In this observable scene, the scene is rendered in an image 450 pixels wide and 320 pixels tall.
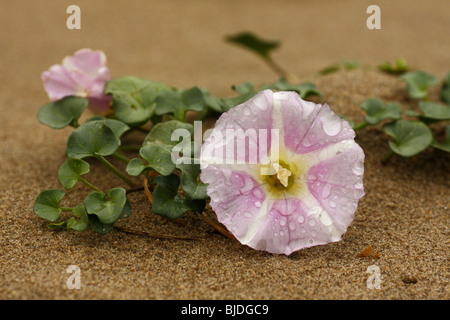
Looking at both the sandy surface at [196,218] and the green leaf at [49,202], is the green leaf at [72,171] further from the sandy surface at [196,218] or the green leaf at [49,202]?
the sandy surface at [196,218]

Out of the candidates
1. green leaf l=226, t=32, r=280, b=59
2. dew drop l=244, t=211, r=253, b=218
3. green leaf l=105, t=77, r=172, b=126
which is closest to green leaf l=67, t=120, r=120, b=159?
green leaf l=105, t=77, r=172, b=126

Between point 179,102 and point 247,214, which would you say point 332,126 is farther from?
point 179,102

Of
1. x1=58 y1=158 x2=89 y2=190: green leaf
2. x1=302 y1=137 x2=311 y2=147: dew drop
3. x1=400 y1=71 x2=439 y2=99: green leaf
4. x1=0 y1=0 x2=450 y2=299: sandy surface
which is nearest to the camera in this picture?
x1=0 y1=0 x2=450 y2=299: sandy surface

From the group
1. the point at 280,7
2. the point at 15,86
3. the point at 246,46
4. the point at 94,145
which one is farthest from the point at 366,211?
the point at 280,7

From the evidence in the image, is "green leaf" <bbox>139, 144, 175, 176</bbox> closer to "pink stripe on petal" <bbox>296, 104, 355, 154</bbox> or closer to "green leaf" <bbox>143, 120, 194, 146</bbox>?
"green leaf" <bbox>143, 120, 194, 146</bbox>

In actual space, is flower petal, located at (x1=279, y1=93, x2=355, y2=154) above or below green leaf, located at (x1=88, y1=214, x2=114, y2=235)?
above

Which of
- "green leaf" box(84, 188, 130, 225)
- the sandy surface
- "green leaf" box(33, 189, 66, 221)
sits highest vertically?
"green leaf" box(84, 188, 130, 225)

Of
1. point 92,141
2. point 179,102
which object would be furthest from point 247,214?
point 179,102
